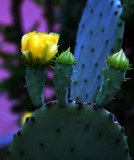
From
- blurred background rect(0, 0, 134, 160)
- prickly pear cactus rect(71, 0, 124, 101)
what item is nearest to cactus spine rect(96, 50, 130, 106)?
prickly pear cactus rect(71, 0, 124, 101)

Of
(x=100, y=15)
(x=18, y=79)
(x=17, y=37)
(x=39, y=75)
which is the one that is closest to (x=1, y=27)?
(x=17, y=37)

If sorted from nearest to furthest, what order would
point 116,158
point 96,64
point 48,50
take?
point 48,50
point 116,158
point 96,64

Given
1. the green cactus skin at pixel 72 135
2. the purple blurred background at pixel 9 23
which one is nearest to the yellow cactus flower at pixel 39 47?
the green cactus skin at pixel 72 135

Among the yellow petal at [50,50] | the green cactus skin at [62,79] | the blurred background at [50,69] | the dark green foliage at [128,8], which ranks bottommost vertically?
the blurred background at [50,69]

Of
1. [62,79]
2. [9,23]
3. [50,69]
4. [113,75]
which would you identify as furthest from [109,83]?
[9,23]

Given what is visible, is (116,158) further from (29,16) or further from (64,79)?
(29,16)

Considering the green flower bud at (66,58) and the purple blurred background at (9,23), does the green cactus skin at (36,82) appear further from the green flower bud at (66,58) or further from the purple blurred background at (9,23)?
the purple blurred background at (9,23)

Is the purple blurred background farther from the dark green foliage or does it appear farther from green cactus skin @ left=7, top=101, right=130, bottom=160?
green cactus skin @ left=7, top=101, right=130, bottom=160
